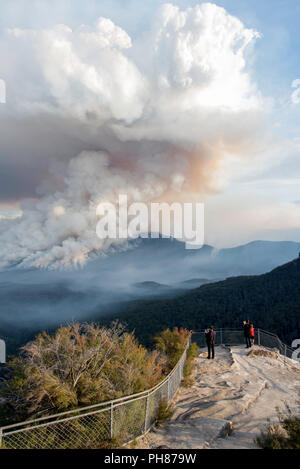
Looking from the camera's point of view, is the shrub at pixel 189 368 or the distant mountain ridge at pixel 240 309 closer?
the shrub at pixel 189 368

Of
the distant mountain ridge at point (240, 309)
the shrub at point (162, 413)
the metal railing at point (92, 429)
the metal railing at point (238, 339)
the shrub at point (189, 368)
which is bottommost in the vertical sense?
the distant mountain ridge at point (240, 309)

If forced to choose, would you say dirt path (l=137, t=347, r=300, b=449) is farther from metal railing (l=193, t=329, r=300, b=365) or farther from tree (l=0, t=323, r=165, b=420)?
metal railing (l=193, t=329, r=300, b=365)

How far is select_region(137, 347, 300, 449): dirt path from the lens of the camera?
575 centimetres

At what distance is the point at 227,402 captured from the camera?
780 cm

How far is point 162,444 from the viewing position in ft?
18.6

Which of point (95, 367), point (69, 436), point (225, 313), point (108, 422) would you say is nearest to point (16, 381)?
point (95, 367)

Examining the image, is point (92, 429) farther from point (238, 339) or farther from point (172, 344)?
point (238, 339)

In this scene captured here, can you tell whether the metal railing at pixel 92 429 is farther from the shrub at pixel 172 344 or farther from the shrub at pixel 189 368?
the shrub at pixel 172 344

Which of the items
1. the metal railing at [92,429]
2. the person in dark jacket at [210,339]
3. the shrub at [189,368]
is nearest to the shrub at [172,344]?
the shrub at [189,368]

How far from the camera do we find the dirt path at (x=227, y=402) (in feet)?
18.9

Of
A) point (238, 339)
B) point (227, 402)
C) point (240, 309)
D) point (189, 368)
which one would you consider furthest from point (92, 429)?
point (240, 309)

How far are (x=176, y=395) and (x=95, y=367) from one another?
3.02 metres

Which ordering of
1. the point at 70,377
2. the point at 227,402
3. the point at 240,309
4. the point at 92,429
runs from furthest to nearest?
the point at 240,309, the point at 227,402, the point at 70,377, the point at 92,429

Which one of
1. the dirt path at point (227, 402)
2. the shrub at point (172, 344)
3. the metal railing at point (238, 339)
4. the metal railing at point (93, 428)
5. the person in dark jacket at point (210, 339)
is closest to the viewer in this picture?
the metal railing at point (93, 428)
